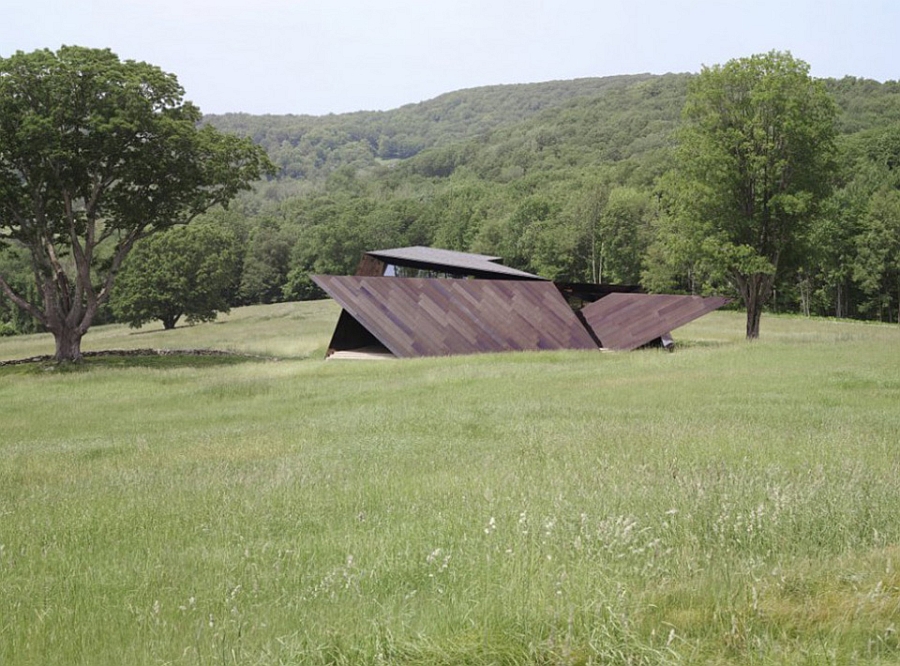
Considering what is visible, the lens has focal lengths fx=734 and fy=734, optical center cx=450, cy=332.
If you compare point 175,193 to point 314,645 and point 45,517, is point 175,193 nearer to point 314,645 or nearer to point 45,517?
point 45,517

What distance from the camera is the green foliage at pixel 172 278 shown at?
2381 inches

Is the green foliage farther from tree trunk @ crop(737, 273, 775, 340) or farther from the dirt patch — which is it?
tree trunk @ crop(737, 273, 775, 340)

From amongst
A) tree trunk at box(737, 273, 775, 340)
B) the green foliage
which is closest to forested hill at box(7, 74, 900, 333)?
tree trunk at box(737, 273, 775, 340)

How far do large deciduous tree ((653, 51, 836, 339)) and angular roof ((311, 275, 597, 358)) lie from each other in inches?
319

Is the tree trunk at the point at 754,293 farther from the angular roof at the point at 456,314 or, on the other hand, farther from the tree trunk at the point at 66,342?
the tree trunk at the point at 66,342

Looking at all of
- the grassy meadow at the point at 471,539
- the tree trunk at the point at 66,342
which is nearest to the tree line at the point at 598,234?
the tree trunk at the point at 66,342

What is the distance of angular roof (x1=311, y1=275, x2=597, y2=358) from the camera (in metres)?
31.8

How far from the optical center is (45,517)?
7172 millimetres

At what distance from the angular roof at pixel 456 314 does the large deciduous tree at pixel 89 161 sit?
26.7 ft

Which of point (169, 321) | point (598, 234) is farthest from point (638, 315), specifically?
point (598, 234)

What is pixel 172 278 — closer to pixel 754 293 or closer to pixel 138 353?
pixel 138 353

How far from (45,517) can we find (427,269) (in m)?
33.1

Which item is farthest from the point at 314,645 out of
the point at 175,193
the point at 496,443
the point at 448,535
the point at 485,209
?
the point at 485,209

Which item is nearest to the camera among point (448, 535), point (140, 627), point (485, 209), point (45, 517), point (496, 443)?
point (140, 627)
